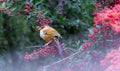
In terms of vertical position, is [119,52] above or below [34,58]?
above

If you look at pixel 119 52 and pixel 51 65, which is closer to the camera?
pixel 119 52

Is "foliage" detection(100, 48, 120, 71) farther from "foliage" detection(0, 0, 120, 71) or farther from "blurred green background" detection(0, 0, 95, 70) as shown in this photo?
"blurred green background" detection(0, 0, 95, 70)

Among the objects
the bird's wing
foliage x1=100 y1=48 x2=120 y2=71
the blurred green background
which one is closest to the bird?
the bird's wing

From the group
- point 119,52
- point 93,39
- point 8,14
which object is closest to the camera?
point 119,52

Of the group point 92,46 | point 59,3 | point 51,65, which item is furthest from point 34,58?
point 59,3

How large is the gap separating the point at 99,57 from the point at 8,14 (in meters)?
1.02

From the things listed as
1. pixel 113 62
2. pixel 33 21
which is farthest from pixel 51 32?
pixel 113 62

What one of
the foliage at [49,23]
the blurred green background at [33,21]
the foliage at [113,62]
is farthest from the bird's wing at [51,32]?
the foliage at [113,62]

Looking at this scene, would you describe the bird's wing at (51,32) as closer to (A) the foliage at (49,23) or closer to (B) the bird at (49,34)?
(B) the bird at (49,34)

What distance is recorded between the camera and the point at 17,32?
4.35 meters

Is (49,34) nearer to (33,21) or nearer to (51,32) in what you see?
(51,32)

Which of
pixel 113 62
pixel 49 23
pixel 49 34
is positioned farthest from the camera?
pixel 49 23

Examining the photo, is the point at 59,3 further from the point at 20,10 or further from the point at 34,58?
the point at 34,58

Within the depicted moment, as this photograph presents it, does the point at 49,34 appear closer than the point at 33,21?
Yes
